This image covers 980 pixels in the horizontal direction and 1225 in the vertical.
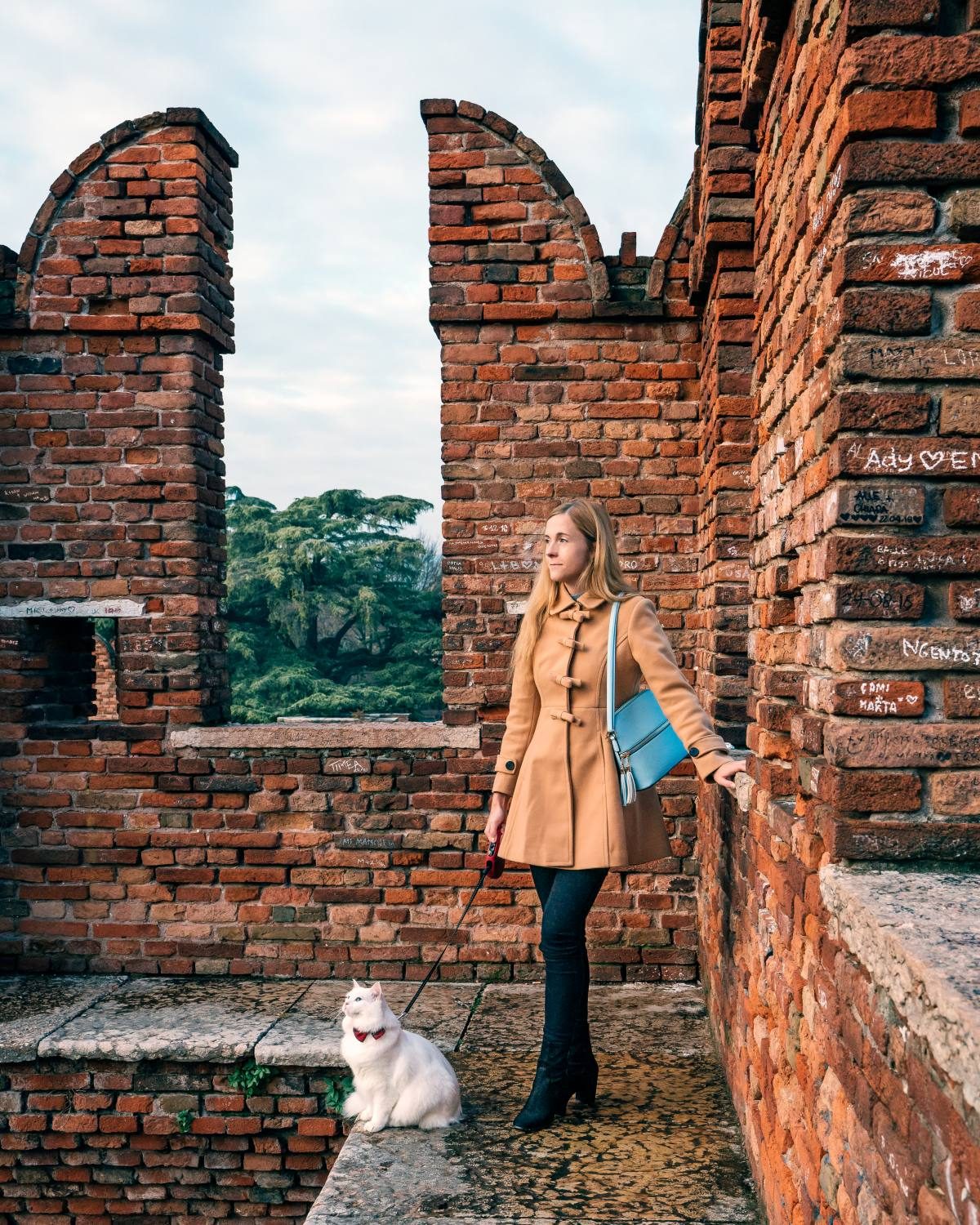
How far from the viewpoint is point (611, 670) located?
335cm

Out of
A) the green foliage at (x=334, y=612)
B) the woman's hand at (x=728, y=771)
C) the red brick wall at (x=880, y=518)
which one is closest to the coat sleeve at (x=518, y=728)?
the woman's hand at (x=728, y=771)

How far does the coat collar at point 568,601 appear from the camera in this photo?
3445mm

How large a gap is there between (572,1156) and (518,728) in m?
1.35

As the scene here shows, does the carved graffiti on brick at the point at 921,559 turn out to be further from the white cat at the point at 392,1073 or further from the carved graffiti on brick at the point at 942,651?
the white cat at the point at 392,1073

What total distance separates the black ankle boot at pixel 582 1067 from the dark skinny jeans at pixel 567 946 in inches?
2.7

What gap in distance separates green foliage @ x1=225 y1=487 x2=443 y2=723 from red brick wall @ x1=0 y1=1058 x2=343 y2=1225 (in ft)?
25.1

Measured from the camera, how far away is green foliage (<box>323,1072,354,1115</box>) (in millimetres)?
4113

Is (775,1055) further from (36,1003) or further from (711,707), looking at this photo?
(36,1003)

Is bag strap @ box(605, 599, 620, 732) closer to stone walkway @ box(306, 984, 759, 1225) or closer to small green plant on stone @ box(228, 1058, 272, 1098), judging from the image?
stone walkway @ box(306, 984, 759, 1225)

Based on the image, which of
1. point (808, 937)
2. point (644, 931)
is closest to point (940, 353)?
point (808, 937)

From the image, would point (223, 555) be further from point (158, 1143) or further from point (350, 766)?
point (158, 1143)

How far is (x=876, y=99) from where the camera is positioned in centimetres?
195

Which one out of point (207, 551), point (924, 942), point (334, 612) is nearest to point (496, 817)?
point (924, 942)

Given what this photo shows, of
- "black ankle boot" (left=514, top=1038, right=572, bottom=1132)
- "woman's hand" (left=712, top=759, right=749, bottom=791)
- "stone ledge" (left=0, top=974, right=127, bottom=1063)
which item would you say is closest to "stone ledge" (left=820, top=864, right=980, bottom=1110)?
"woman's hand" (left=712, top=759, right=749, bottom=791)
